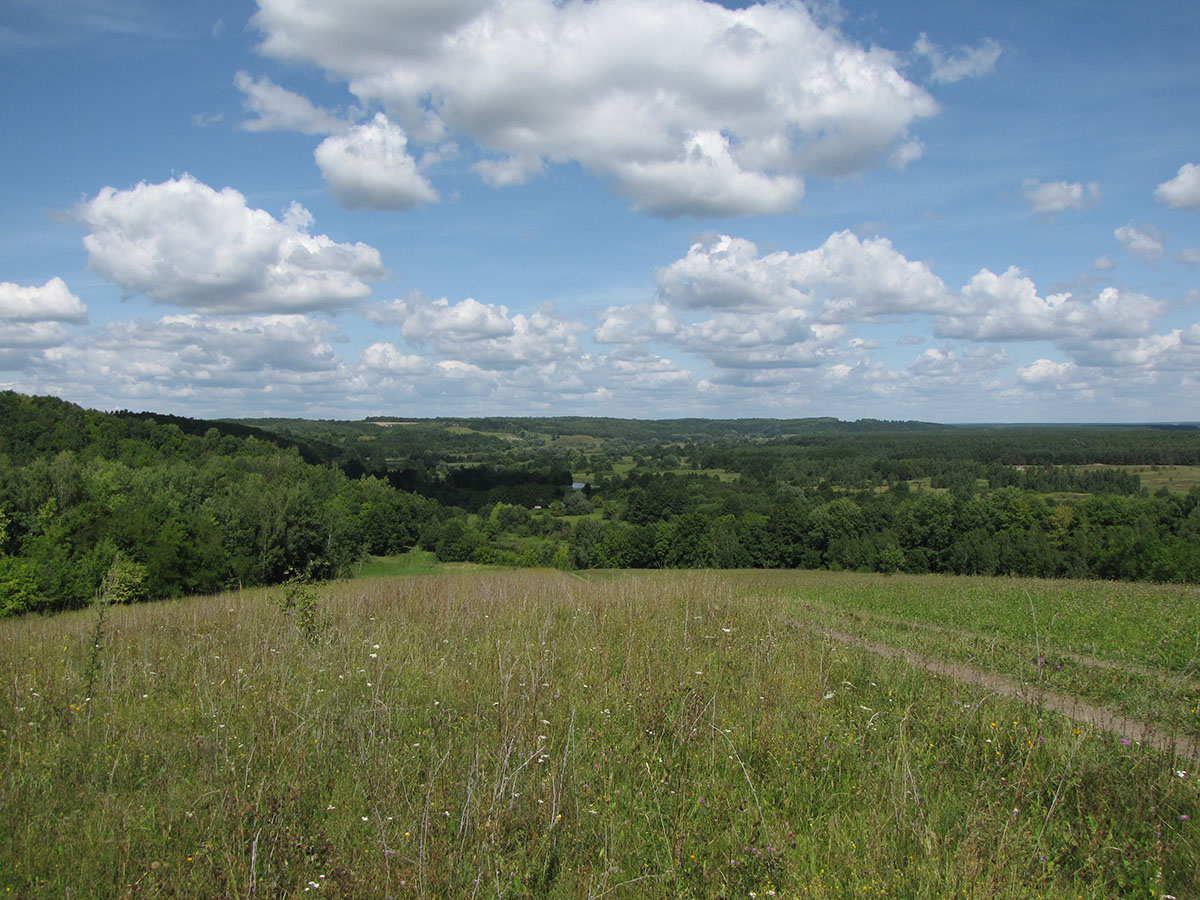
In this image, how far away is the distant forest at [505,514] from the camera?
39.5m

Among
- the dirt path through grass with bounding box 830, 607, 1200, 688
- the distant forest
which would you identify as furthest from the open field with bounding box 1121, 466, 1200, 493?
the dirt path through grass with bounding box 830, 607, 1200, 688

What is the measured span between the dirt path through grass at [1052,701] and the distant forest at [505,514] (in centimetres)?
818

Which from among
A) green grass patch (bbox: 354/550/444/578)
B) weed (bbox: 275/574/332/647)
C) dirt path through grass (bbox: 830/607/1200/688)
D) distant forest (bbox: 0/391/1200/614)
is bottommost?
green grass patch (bbox: 354/550/444/578)

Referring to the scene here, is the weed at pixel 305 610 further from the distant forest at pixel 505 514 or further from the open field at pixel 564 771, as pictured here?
the distant forest at pixel 505 514

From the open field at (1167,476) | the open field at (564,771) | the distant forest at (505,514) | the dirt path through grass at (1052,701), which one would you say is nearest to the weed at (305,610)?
the open field at (564,771)

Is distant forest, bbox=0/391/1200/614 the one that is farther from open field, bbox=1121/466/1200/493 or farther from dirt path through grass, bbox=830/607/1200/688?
dirt path through grass, bbox=830/607/1200/688

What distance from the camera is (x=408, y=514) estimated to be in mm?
89062

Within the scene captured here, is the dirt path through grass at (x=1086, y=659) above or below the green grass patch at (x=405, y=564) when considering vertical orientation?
above

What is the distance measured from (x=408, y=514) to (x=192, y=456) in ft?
106

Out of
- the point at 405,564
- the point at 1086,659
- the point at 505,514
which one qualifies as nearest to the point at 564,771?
the point at 1086,659

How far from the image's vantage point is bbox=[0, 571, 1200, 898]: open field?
3.46m

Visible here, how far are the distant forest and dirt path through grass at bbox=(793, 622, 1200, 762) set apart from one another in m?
8.18

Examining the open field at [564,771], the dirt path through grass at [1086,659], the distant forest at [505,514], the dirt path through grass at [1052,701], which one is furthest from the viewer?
the distant forest at [505,514]

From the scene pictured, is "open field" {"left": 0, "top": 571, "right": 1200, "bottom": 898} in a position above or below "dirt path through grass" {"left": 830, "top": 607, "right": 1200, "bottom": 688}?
above
